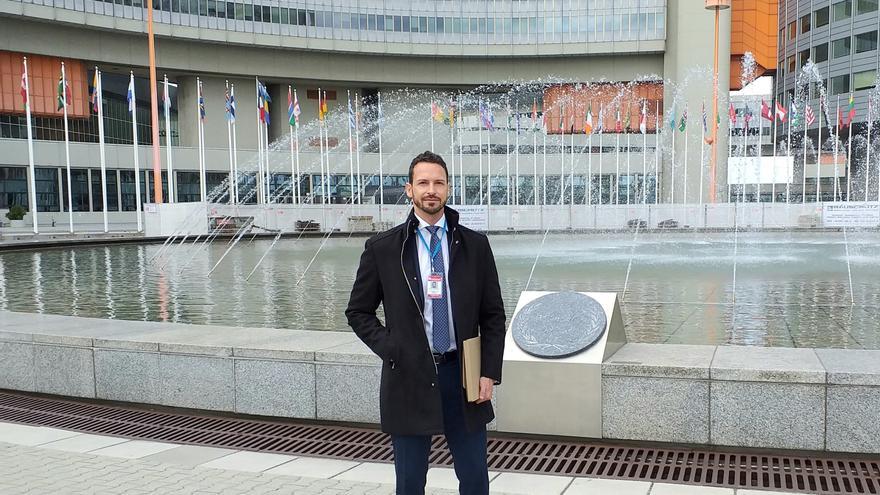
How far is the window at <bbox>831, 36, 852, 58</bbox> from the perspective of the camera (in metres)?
64.4

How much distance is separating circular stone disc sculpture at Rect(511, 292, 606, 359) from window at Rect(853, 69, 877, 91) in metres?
66.1

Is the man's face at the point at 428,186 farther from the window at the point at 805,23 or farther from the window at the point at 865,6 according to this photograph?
the window at the point at 805,23

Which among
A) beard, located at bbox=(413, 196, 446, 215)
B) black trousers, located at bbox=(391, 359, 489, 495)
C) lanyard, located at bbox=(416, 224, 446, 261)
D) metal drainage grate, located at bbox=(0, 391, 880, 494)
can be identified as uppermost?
beard, located at bbox=(413, 196, 446, 215)

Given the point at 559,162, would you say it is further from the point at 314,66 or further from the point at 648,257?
the point at 648,257

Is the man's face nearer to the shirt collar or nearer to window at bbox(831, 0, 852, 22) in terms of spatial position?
the shirt collar

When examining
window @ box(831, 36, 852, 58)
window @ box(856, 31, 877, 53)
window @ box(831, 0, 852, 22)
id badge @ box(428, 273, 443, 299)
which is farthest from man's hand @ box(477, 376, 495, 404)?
window @ box(831, 0, 852, 22)

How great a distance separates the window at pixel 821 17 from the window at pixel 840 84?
528 cm

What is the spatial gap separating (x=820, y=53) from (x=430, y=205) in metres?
74.9

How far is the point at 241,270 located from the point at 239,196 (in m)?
42.7

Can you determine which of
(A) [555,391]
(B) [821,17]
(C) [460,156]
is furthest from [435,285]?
(B) [821,17]

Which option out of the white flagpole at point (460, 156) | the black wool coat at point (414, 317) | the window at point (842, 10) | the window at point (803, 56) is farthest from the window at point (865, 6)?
the black wool coat at point (414, 317)

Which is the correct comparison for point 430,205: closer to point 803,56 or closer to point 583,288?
point 583,288

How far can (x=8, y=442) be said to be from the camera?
5887 millimetres

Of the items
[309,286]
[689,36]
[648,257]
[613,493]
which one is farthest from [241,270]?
[689,36]
